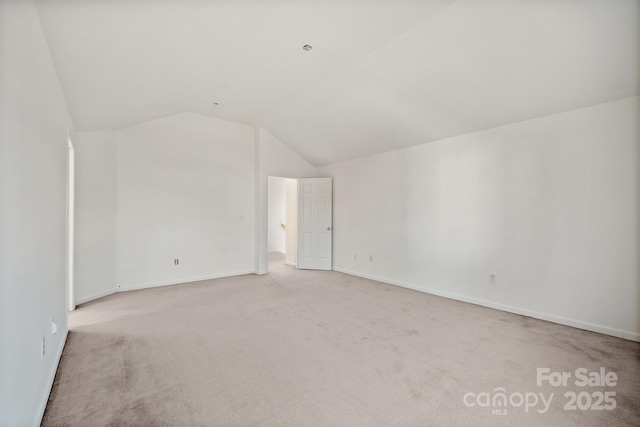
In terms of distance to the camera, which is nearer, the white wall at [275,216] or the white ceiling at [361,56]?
the white ceiling at [361,56]

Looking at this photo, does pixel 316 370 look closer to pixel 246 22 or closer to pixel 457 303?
pixel 457 303

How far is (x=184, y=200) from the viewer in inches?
200

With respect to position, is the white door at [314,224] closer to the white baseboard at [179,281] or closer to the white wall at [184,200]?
the white wall at [184,200]

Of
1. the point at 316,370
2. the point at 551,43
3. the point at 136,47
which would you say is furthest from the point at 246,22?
the point at 316,370

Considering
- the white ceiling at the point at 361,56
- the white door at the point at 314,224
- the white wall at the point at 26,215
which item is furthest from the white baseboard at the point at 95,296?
the white door at the point at 314,224

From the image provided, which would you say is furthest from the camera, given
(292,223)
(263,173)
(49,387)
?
(292,223)

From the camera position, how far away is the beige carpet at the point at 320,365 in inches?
69.6

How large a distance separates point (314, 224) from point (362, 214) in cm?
119

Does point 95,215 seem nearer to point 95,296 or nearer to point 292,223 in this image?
point 95,296

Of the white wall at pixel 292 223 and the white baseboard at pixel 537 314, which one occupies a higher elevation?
the white wall at pixel 292 223

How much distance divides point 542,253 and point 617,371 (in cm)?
138

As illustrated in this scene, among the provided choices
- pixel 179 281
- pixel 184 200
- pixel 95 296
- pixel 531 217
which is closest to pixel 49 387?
pixel 95 296

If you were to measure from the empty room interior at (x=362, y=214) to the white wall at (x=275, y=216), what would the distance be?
11.9 feet

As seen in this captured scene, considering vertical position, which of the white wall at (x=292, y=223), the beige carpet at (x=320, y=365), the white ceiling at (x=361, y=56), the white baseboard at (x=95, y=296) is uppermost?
the white ceiling at (x=361, y=56)
